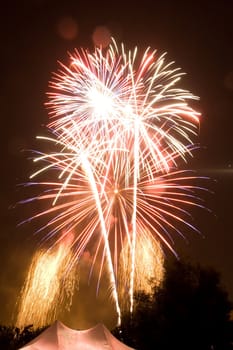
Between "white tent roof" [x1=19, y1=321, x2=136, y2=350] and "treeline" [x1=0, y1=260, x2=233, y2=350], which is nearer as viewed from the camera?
"white tent roof" [x1=19, y1=321, x2=136, y2=350]

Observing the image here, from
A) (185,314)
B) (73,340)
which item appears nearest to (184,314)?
(185,314)

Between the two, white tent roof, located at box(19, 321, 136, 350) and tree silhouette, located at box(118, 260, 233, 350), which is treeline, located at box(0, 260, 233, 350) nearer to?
tree silhouette, located at box(118, 260, 233, 350)

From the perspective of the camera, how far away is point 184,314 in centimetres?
1933

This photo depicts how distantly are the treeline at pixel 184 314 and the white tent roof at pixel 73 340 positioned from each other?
372cm

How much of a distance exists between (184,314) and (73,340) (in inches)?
217

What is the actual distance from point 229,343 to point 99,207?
835 centimetres

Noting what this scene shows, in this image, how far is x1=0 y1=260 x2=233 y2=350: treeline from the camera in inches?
754

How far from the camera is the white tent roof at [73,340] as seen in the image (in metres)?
15.6

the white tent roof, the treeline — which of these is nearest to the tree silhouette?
the treeline

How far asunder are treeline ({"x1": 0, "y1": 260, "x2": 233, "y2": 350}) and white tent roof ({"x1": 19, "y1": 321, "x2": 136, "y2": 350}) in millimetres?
3717

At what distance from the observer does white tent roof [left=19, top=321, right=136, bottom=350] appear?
15625 millimetres

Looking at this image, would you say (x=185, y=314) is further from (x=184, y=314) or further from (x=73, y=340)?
(x=73, y=340)

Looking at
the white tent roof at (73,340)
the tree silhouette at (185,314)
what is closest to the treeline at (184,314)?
the tree silhouette at (185,314)

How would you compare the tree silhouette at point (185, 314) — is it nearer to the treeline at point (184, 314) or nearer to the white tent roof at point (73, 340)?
the treeline at point (184, 314)
